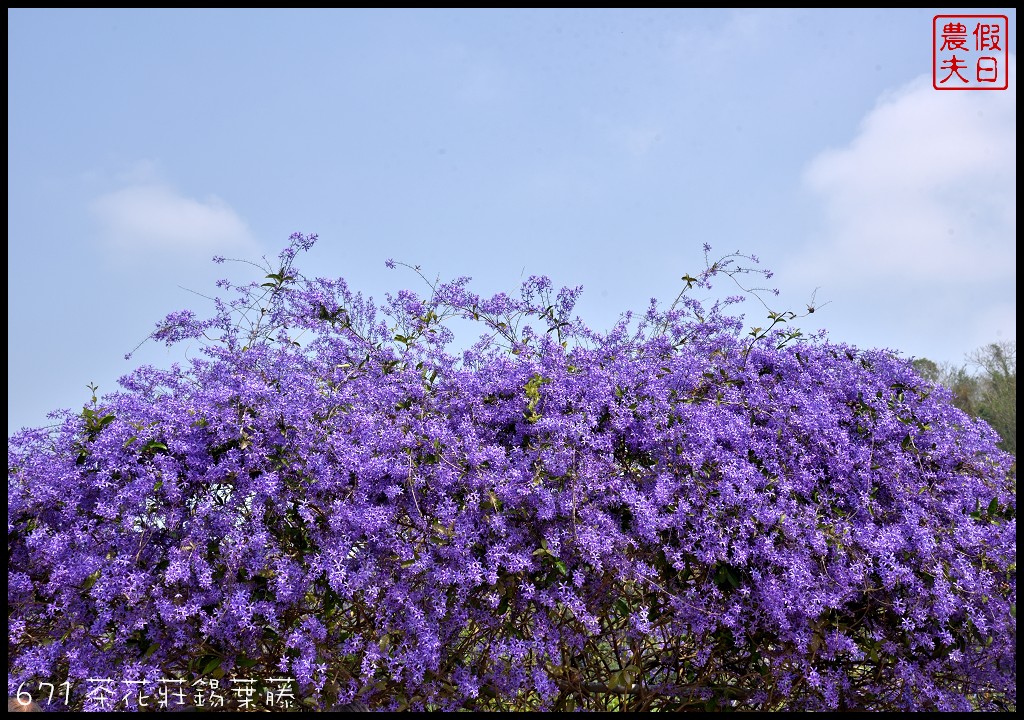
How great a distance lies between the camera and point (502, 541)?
293 cm

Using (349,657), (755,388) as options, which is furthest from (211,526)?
(755,388)

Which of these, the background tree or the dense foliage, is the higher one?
the background tree

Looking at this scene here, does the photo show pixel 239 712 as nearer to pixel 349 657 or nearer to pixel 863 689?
pixel 349 657

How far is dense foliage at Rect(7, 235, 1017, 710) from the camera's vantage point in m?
2.90

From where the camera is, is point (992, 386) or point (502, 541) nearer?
point (502, 541)

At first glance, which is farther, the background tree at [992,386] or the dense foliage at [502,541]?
the background tree at [992,386]

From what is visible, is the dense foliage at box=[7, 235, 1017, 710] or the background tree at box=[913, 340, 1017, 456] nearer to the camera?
the dense foliage at box=[7, 235, 1017, 710]

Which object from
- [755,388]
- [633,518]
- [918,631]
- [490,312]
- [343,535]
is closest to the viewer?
[343,535]

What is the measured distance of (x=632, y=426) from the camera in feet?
10.8

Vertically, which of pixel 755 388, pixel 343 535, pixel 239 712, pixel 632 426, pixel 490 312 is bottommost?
pixel 239 712

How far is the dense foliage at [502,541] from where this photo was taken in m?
2.90

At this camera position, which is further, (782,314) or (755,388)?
(782,314)

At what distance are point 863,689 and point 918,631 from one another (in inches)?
14.9

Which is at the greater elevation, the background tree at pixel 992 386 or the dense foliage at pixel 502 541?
the background tree at pixel 992 386
